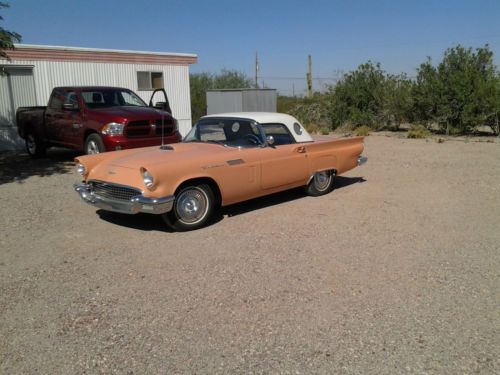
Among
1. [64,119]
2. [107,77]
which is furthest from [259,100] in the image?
[64,119]

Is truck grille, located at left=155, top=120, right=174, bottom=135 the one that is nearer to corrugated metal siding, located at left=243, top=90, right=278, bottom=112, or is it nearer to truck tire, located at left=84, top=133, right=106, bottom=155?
truck tire, located at left=84, top=133, right=106, bottom=155

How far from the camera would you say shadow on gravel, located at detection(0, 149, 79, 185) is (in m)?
9.77

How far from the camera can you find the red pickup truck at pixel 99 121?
30.6 ft

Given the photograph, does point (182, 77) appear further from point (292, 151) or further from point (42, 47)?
point (292, 151)

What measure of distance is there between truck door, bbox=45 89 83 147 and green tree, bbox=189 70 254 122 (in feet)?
50.1

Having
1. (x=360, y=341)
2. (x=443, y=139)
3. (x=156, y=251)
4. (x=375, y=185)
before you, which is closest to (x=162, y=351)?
(x=360, y=341)

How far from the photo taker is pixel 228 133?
665cm

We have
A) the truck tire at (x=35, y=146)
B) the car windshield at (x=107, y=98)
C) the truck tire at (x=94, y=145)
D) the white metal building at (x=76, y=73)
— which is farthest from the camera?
the white metal building at (x=76, y=73)

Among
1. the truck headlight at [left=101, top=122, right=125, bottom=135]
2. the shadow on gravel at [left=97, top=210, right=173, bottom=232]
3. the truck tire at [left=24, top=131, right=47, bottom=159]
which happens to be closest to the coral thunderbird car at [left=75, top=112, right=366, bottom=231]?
the shadow on gravel at [left=97, top=210, right=173, bottom=232]

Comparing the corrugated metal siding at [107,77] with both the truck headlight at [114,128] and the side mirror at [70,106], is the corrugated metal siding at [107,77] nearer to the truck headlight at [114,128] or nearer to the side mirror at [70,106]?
the side mirror at [70,106]

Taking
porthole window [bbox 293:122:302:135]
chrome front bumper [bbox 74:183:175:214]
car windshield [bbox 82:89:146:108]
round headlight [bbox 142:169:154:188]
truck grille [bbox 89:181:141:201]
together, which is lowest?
chrome front bumper [bbox 74:183:175:214]

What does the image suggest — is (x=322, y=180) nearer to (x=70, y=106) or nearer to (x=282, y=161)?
(x=282, y=161)

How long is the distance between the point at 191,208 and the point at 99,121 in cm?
469

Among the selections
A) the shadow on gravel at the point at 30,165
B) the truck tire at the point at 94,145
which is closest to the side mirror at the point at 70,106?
the truck tire at the point at 94,145
